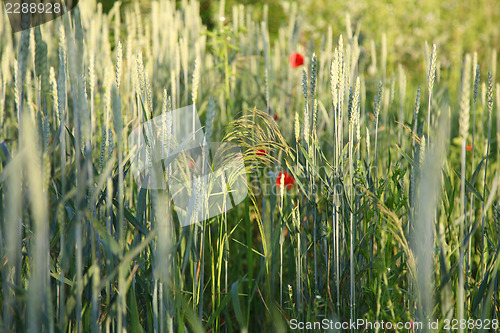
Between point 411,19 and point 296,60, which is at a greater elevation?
point 411,19

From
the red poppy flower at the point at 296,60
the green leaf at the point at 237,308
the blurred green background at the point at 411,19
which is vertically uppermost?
the blurred green background at the point at 411,19

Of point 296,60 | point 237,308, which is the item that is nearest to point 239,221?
point 237,308

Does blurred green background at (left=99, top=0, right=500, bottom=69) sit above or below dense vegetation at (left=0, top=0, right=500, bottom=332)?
above

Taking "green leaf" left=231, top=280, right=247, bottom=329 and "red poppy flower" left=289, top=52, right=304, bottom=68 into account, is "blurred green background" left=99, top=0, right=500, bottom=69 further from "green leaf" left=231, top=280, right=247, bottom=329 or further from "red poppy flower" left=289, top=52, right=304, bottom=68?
"green leaf" left=231, top=280, right=247, bottom=329

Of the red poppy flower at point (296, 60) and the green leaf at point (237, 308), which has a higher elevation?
the red poppy flower at point (296, 60)

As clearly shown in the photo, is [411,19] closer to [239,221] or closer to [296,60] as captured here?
[296,60]

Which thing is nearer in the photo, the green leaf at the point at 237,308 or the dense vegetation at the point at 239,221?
the dense vegetation at the point at 239,221

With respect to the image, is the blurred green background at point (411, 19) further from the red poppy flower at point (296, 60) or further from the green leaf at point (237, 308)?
the green leaf at point (237, 308)

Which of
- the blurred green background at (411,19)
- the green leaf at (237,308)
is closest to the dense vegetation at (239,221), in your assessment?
the green leaf at (237,308)

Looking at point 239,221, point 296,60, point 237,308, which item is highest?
point 296,60

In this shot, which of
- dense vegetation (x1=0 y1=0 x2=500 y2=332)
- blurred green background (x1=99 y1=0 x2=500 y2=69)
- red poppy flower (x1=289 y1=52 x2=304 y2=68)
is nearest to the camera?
dense vegetation (x1=0 y1=0 x2=500 y2=332)

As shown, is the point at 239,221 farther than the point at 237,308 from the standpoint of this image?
Yes

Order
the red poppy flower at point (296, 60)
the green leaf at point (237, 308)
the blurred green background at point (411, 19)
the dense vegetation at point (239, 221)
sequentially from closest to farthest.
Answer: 1. the dense vegetation at point (239, 221)
2. the green leaf at point (237, 308)
3. the red poppy flower at point (296, 60)
4. the blurred green background at point (411, 19)

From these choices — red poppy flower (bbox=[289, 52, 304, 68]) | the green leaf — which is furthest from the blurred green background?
the green leaf
